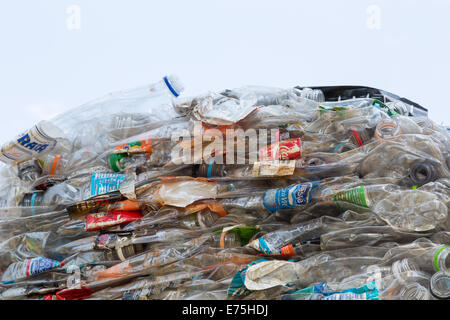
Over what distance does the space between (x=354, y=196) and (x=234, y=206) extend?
0.90 ft

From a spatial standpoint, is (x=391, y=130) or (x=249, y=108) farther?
(x=249, y=108)

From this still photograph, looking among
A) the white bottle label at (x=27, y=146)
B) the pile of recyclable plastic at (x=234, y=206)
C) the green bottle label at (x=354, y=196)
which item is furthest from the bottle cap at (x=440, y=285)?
the white bottle label at (x=27, y=146)

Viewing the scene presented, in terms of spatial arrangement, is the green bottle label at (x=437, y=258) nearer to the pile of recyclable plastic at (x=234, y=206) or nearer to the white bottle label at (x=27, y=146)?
the pile of recyclable plastic at (x=234, y=206)

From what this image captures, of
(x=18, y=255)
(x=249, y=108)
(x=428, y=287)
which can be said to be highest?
(x=249, y=108)

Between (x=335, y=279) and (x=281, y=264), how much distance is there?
0.36 feet

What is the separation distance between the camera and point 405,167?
965 millimetres

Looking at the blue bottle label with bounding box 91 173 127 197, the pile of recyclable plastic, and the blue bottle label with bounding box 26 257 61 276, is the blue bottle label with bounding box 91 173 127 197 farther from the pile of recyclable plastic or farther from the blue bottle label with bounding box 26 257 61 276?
the blue bottle label with bounding box 26 257 61 276

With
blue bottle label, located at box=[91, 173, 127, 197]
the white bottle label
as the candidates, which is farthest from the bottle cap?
the white bottle label

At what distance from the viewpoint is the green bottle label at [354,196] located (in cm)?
91

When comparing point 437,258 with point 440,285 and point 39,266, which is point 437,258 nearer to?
point 440,285

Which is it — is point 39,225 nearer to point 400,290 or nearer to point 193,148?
point 193,148

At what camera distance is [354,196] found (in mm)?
923

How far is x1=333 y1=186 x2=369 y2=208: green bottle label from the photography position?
2.98 ft
